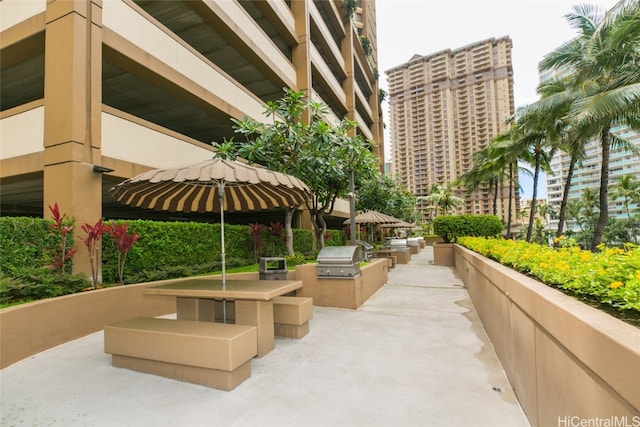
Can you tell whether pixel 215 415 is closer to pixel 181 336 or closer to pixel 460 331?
pixel 181 336

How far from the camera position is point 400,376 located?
3576mm

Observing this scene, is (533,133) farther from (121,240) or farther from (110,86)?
(121,240)

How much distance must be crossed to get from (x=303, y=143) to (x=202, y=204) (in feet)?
14.6

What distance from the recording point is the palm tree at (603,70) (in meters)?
11.8

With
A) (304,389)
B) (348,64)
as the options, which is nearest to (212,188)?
(304,389)

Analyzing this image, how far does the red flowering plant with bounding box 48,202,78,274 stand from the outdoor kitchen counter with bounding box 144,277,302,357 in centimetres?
225

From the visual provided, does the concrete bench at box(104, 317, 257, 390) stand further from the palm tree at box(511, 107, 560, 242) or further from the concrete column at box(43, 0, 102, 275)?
the palm tree at box(511, 107, 560, 242)

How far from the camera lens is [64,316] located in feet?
15.8

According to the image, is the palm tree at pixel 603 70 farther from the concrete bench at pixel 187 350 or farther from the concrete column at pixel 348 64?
the concrete bench at pixel 187 350

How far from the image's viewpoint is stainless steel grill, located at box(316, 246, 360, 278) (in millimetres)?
7086

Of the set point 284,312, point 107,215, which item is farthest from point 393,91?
point 284,312

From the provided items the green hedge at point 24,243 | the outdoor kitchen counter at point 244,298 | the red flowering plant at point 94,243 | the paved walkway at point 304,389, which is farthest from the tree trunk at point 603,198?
the green hedge at point 24,243

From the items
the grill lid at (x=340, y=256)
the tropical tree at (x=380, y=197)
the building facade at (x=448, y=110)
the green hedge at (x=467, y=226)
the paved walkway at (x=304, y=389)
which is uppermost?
the building facade at (x=448, y=110)

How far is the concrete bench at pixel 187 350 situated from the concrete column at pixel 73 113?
3.30 meters
